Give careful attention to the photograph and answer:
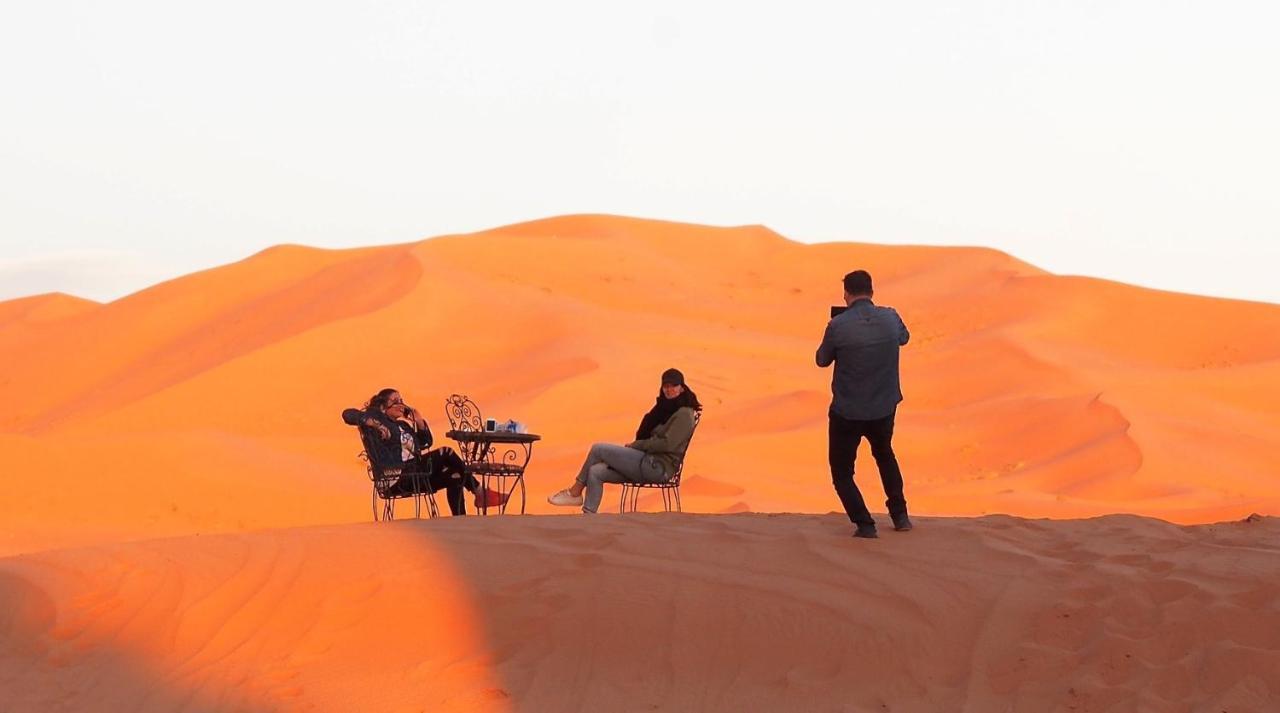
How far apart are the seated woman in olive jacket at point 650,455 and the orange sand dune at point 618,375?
601 cm

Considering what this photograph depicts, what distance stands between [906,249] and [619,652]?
47892 mm

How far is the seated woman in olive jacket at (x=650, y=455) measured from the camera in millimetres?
10922

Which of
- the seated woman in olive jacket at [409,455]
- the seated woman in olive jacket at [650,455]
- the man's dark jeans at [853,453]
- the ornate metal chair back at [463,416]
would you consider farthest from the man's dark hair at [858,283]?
the seated woman in olive jacket at [409,455]

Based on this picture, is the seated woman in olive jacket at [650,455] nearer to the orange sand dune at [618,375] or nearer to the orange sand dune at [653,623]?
the orange sand dune at [653,623]

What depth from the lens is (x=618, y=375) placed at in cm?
2917

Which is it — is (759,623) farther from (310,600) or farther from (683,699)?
(310,600)

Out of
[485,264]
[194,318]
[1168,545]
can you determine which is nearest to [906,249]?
[485,264]

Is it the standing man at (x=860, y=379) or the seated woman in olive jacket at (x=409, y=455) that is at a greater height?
the standing man at (x=860, y=379)

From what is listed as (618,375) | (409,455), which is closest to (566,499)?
(409,455)

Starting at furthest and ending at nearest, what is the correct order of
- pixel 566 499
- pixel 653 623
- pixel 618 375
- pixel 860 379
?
pixel 618 375
pixel 566 499
pixel 860 379
pixel 653 623

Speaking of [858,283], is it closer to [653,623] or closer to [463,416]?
[653,623]

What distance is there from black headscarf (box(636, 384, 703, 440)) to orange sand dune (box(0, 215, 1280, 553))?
5.84 metres

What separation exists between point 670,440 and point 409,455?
84.9 inches

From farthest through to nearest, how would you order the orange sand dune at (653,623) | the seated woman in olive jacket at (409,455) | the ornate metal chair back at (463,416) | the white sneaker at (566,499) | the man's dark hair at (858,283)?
the ornate metal chair back at (463,416), the seated woman in olive jacket at (409,455), the white sneaker at (566,499), the man's dark hair at (858,283), the orange sand dune at (653,623)
